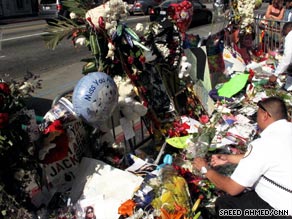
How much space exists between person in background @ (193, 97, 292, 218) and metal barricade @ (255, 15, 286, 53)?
18.1ft

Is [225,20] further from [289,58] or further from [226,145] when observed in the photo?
[226,145]

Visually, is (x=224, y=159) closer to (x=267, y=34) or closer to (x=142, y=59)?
(x=142, y=59)

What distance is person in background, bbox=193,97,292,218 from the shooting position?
8.28 ft

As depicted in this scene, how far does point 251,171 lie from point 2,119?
61.9 inches

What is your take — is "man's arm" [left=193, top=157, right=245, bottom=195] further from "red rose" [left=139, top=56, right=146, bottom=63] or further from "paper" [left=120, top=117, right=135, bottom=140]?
"red rose" [left=139, top=56, right=146, bottom=63]

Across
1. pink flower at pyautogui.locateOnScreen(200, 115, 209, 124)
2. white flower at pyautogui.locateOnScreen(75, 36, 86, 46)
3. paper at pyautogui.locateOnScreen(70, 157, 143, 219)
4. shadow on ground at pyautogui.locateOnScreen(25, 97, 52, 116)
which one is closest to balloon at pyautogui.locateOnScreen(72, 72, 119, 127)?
paper at pyautogui.locateOnScreen(70, 157, 143, 219)

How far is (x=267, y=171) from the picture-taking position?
256 centimetres

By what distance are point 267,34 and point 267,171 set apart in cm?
624

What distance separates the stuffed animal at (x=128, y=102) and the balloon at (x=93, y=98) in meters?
0.53

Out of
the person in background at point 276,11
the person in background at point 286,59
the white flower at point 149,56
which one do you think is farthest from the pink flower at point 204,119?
the person in background at point 276,11

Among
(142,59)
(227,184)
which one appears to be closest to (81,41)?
(142,59)

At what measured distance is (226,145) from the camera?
13.8 feet

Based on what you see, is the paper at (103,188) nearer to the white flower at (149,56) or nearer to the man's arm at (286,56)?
the white flower at (149,56)

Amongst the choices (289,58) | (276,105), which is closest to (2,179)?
(276,105)
